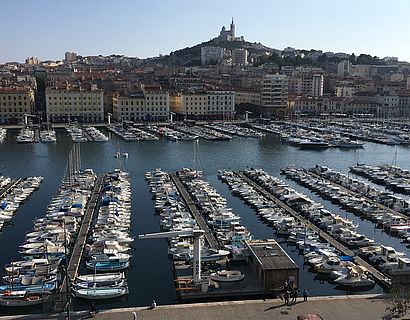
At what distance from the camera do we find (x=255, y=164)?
25.8 metres

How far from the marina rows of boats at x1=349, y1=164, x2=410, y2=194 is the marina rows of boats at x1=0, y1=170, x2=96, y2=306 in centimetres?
1197

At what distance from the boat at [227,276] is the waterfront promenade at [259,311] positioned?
1236 millimetres

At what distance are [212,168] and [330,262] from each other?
1322 centimetres

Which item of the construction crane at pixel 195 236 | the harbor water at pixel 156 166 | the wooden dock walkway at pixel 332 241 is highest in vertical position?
the construction crane at pixel 195 236

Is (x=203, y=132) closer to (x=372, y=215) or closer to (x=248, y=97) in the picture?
(x=248, y=97)

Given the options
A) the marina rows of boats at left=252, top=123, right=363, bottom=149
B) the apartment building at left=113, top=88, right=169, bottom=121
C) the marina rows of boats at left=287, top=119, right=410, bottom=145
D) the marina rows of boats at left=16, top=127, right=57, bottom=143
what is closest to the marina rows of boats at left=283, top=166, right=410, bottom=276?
the marina rows of boats at left=252, top=123, right=363, bottom=149

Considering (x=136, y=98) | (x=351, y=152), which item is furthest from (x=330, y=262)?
→ (x=136, y=98)

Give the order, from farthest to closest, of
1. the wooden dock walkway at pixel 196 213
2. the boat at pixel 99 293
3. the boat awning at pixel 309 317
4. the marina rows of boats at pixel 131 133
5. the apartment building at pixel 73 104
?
1. the apartment building at pixel 73 104
2. the marina rows of boats at pixel 131 133
3. the wooden dock walkway at pixel 196 213
4. the boat at pixel 99 293
5. the boat awning at pixel 309 317

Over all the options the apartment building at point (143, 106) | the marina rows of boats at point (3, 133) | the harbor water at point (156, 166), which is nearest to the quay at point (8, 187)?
the harbor water at point (156, 166)

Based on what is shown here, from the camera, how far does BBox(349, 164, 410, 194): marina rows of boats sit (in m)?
20.1

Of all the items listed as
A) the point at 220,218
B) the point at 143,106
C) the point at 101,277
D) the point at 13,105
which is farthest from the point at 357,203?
the point at 13,105

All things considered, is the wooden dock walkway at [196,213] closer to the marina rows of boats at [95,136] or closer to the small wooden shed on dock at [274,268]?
the small wooden shed on dock at [274,268]

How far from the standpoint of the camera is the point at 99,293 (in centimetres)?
1007

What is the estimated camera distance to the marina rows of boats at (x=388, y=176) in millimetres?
20109
